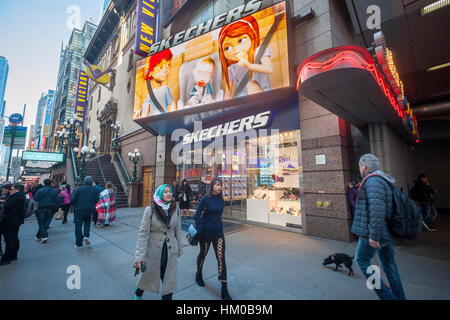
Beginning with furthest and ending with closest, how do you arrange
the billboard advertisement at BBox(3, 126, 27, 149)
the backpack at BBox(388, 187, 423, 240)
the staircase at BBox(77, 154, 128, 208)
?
the billboard advertisement at BBox(3, 126, 27, 149) → the staircase at BBox(77, 154, 128, 208) → the backpack at BBox(388, 187, 423, 240)

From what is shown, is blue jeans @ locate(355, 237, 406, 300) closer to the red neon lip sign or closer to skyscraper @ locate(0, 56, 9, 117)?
the red neon lip sign

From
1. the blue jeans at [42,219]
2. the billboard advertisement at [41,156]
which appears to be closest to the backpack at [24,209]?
the blue jeans at [42,219]

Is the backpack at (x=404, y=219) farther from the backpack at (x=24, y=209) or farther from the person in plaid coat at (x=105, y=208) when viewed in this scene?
the person in plaid coat at (x=105, y=208)

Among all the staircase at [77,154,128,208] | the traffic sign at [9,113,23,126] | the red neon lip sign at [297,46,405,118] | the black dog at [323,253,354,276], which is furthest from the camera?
the traffic sign at [9,113,23,126]

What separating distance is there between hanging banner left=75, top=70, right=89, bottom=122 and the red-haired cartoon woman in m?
24.1

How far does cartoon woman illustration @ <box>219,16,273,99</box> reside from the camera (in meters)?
7.68

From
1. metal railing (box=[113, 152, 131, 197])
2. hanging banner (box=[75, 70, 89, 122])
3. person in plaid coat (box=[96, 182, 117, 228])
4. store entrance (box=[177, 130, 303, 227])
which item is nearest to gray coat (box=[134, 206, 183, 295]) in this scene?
store entrance (box=[177, 130, 303, 227])

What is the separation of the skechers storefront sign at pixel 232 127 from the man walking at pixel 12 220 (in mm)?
7090

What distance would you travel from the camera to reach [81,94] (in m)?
29.0

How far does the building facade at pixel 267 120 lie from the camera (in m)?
6.36

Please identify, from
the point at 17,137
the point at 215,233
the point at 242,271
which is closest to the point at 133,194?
the point at 242,271

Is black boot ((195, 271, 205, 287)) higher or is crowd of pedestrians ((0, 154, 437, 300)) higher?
crowd of pedestrians ((0, 154, 437, 300))

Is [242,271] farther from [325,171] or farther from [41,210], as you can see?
[41,210]

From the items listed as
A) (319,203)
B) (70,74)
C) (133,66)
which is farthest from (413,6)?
(70,74)
